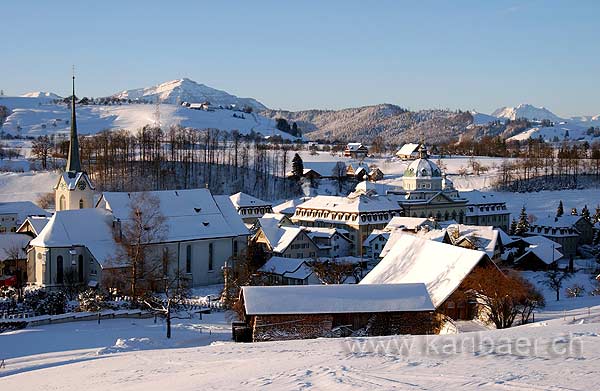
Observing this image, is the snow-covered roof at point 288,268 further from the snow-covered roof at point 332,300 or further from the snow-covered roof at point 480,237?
the snow-covered roof at point 332,300

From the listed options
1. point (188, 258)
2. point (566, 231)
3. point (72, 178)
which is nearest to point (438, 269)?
point (188, 258)

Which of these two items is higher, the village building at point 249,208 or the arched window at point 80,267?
the village building at point 249,208

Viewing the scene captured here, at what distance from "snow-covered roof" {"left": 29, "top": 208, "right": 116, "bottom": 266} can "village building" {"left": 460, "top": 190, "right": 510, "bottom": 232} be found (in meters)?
39.7

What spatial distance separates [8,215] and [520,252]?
37.2 meters

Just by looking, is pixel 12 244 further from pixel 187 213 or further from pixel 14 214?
pixel 14 214

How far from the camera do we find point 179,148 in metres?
99.5

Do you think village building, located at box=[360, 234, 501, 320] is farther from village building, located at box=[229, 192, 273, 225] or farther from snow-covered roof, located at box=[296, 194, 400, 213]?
village building, located at box=[229, 192, 273, 225]

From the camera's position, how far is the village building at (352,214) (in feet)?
194

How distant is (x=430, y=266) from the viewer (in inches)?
1097

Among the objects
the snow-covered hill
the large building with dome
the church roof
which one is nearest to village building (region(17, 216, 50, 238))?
the large building with dome

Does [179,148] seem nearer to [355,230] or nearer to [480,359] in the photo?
[355,230]

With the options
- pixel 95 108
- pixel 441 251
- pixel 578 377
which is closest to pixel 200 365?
pixel 578 377

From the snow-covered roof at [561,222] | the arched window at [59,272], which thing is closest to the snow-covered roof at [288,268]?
the arched window at [59,272]

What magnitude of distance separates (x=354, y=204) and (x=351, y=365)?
46365 mm
